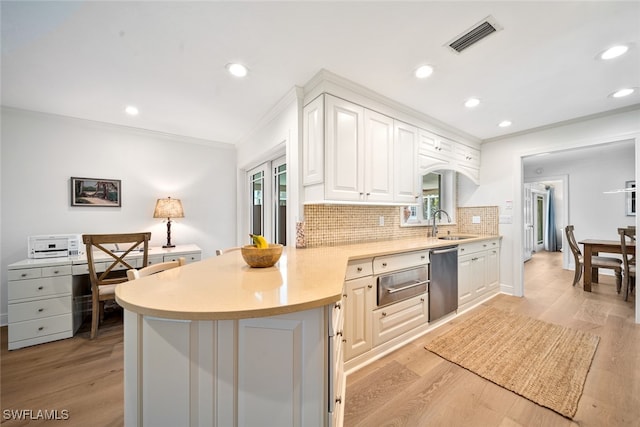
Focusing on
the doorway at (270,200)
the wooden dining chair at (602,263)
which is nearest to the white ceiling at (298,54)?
the doorway at (270,200)

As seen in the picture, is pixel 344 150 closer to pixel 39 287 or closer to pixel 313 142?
pixel 313 142

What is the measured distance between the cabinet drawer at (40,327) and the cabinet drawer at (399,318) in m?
2.93

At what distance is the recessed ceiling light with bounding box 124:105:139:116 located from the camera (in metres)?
2.61

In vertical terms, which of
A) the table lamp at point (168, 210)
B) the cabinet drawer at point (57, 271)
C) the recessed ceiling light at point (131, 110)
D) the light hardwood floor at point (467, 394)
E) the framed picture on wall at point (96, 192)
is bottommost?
the light hardwood floor at point (467, 394)

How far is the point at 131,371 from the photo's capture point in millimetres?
905

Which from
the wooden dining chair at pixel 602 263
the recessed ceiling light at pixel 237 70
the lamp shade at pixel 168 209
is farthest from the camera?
the wooden dining chair at pixel 602 263

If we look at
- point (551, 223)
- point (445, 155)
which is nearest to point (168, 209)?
point (445, 155)

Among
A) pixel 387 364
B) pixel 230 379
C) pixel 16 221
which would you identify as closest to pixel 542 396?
pixel 387 364

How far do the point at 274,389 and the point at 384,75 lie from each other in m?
2.31

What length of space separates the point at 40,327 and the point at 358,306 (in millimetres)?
2934

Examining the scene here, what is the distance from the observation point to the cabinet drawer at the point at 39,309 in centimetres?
213

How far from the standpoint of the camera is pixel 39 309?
7.25 feet

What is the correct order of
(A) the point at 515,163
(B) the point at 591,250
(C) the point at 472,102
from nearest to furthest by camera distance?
(C) the point at 472,102 → (A) the point at 515,163 → (B) the point at 591,250

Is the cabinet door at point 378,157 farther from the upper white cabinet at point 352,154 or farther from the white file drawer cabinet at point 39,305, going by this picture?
the white file drawer cabinet at point 39,305
